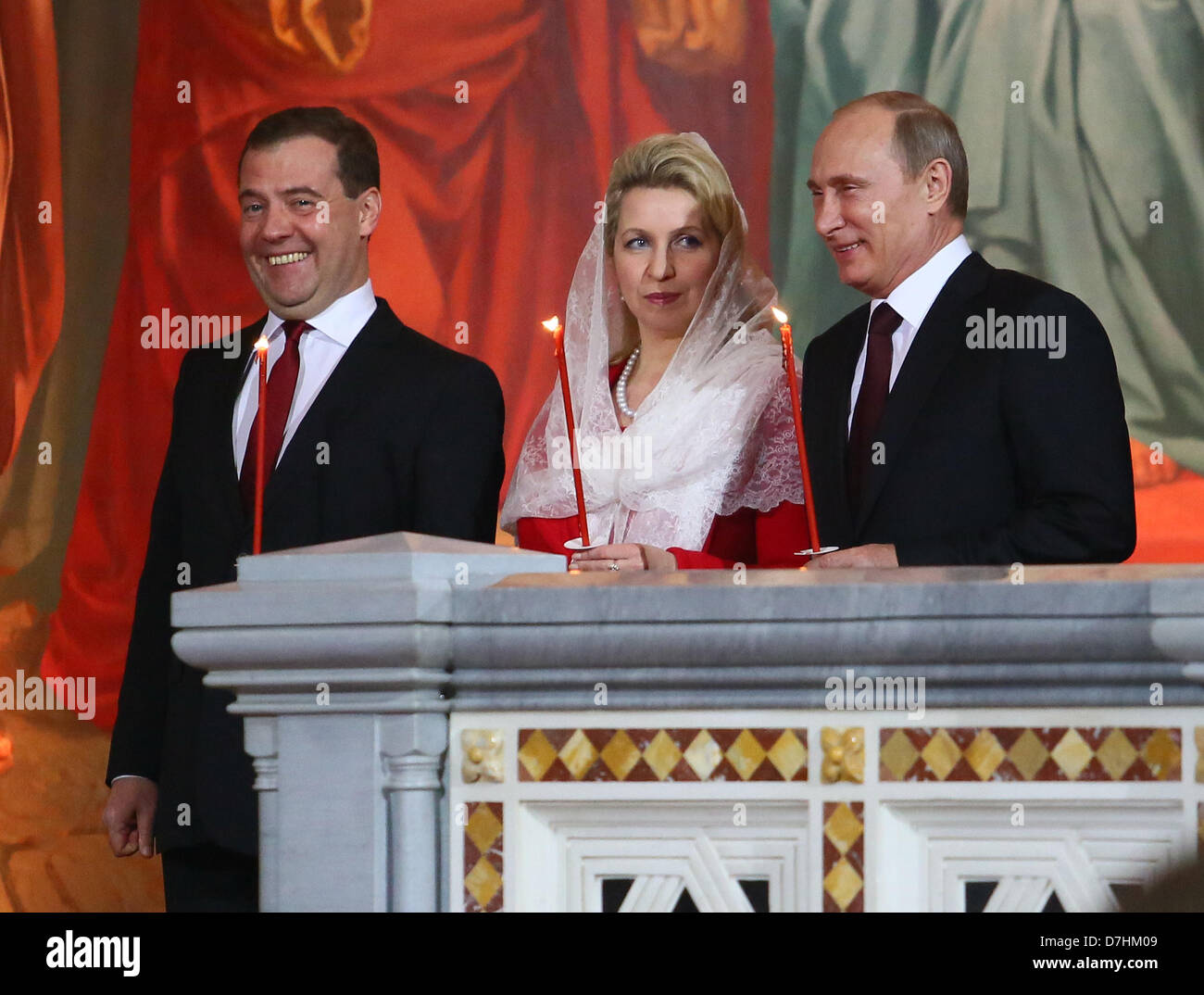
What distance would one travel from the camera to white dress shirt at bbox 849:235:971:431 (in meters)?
2.81

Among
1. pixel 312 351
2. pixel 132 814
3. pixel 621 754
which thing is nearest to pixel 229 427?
pixel 312 351

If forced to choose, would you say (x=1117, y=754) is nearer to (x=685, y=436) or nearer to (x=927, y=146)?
(x=927, y=146)

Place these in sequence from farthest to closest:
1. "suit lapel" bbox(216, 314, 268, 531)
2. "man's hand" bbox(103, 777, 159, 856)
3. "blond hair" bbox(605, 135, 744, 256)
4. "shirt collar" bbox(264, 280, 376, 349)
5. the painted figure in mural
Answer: the painted figure in mural
"blond hair" bbox(605, 135, 744, 256)
"shirt collar" bbox(264, 280, 376, 349)
"suit lapel" bbox(216, 314, 268, 531)
"man's hand" bbox(103, 777, 159, 856)

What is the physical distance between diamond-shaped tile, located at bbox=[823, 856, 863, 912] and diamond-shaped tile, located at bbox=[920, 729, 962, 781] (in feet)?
0.38

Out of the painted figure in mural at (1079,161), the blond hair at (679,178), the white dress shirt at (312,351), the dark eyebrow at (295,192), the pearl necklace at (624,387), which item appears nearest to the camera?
the white dress shirt at (312,351)

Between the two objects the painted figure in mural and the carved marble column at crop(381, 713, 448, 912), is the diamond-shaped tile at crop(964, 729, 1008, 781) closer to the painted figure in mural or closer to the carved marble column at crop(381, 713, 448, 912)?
the carved marble column at crop(381, 713, 448, 912)

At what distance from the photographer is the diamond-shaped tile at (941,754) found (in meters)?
1.64

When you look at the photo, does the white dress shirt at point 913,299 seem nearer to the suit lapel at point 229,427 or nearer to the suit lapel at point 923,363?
the suit lapel at point 923,363

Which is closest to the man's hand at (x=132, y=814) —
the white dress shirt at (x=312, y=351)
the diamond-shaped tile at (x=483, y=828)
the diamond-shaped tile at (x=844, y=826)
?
the white dress shirt at (x=312, y=351)

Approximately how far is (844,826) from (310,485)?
52.6 inches

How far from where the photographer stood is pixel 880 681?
1.63m

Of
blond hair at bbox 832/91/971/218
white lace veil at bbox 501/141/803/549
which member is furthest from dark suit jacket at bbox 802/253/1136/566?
white lace veil at bbox 501/141/803/549

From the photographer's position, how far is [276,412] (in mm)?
3000

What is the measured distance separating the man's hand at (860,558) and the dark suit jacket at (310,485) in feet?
2.37
